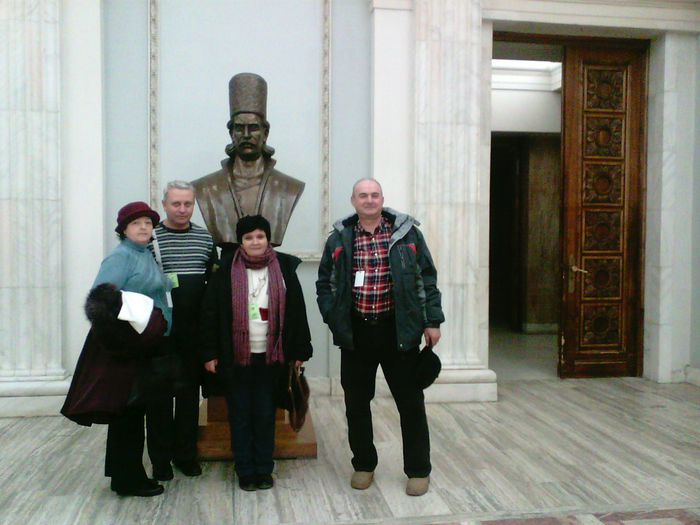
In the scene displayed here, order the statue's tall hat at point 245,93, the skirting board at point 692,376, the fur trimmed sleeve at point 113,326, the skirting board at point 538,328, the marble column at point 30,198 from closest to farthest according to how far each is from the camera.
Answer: the fur trimmed sleeve at point 113,326 < the statue's tall hat at point 245,93 < the marble column at point 30,198 < the skirting board at point 692,376 < the skirting board at point 538,328

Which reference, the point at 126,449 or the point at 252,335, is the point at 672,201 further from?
the point at 126,449

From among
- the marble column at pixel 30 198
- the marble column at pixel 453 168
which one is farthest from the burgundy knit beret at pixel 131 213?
the marble column at pixel 453 168

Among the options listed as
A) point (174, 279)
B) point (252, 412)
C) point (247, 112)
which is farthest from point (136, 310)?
point (247, 112)

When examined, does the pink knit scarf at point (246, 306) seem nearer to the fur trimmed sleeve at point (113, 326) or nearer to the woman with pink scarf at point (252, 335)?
the woman with pink scarf at point (252, 335)

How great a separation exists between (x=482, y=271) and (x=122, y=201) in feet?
10.5

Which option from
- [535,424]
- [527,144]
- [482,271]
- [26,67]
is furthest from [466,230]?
[527,144]

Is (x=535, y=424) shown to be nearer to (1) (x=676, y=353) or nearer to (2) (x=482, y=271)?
(2) (x=482, y=271)

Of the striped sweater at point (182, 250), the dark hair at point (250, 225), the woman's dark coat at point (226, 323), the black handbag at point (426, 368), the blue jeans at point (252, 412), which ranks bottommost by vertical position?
the blue jeans at point (252, 412)

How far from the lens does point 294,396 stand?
4008 mm

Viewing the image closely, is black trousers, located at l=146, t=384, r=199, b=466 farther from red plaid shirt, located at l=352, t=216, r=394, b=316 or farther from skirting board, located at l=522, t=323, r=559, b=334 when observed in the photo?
skirting board, located at l=522, t=323, r=559, b=334

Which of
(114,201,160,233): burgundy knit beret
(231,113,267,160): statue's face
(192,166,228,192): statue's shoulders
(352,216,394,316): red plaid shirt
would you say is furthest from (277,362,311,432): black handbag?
(231,113,267,160): statue's face

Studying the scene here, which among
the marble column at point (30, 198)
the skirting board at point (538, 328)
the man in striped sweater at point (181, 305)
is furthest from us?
the skirting board at point (538, 328)

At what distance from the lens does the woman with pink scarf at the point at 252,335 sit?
12.2ft

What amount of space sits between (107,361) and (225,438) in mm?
1193
